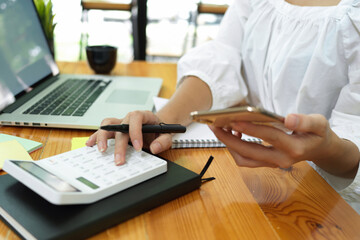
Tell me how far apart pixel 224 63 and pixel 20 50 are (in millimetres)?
531

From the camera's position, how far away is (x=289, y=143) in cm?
42

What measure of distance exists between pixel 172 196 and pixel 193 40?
8.49 feet

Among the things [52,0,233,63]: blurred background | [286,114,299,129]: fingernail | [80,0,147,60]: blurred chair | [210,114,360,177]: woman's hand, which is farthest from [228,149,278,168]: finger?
[52,0,233,63]: blurred background

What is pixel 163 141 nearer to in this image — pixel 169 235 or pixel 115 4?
pixel 169 235

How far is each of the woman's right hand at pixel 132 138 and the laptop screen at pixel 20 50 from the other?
30 cm

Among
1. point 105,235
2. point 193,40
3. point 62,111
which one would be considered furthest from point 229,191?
point 193,40

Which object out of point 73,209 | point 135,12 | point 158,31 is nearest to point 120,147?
point 73,209

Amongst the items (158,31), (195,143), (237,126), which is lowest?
(158,31)

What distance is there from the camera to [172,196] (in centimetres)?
43

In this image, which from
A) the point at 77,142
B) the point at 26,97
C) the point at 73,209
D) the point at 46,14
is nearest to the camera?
the point at 73,209

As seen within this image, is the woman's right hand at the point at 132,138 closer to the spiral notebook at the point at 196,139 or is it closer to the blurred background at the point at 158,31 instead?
the spiral notebook at the point at 196,139

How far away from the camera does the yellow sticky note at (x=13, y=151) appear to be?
0.50 m

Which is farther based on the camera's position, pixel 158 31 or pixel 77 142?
pixel 158 31

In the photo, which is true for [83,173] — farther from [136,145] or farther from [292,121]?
[292,121]
